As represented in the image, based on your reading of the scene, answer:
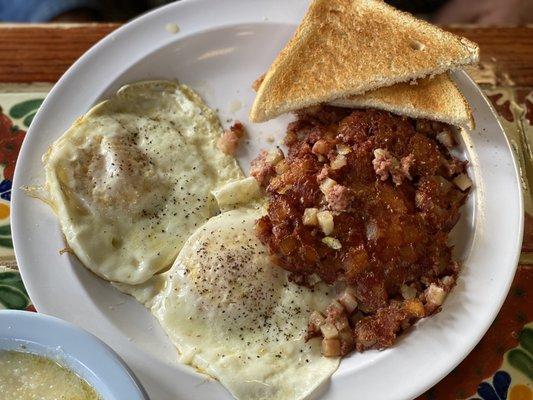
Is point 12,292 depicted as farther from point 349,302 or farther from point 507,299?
point 507,299

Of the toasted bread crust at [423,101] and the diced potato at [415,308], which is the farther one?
the toasted bread crust at [423,101]

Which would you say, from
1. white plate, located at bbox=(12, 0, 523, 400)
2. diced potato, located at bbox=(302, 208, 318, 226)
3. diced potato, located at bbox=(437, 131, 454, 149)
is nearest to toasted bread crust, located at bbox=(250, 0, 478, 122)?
white plate, located at bbox=(12, 0, 523, 400)

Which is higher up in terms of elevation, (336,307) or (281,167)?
(281,167)

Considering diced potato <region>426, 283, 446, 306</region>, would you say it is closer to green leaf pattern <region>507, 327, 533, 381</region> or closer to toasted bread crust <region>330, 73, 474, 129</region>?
green leaf pattern <region>507, 327, 533, 381</region>

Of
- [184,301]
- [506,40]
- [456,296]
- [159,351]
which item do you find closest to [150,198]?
[184,301]

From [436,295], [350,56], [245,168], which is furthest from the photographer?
[245,168]

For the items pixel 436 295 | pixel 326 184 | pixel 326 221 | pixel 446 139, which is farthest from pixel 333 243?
pixel 446 139

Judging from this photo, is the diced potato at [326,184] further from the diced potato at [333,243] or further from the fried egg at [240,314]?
the fried egg at [240,314]

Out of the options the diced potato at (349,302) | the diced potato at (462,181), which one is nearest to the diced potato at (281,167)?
the diced potato at (349,302)
